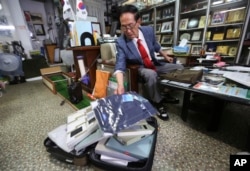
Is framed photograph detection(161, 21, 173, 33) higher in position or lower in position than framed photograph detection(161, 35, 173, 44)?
higher

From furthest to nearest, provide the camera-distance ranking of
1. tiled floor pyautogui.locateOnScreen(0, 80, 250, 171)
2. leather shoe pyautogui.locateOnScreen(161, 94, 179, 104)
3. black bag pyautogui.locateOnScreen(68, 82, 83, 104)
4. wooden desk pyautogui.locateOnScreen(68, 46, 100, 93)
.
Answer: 1. wooden desk pyautogui.locateOnScreen(68, 46, 100, 93)
2. black bag pyautogui.locateOnScreen(68, 82, 83, 104)
3. leather shoe pyautogui.locateOnScreen(161, 94, 179, 104)
4. tiled floor pyautogui.locateOnScreen(0, 80, 250, 171)

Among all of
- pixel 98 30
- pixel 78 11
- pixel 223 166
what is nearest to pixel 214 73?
pixel 223 166

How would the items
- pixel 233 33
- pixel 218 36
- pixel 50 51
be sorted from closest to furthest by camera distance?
pixel 233 33 < pixel 218 36 < pixel 50 51

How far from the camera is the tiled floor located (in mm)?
822

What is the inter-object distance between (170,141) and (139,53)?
2.77 ft

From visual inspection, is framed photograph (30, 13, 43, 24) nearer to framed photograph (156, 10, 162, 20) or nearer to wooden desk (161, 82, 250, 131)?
framed photograph (156, 10, 162, 20)

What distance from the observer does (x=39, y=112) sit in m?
1.53

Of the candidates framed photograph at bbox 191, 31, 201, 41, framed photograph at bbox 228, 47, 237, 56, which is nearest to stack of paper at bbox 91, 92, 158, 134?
framed photograph at bbox 228, 47, 237, 56

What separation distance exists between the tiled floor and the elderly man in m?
0.27

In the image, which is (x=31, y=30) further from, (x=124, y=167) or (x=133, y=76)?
(x=124, y=167)

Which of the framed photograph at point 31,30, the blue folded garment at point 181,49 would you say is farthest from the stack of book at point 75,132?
the framed photograph at point 31,30

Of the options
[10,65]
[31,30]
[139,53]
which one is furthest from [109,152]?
[31,30]

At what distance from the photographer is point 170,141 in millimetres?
979

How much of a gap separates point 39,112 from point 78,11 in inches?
59.7
